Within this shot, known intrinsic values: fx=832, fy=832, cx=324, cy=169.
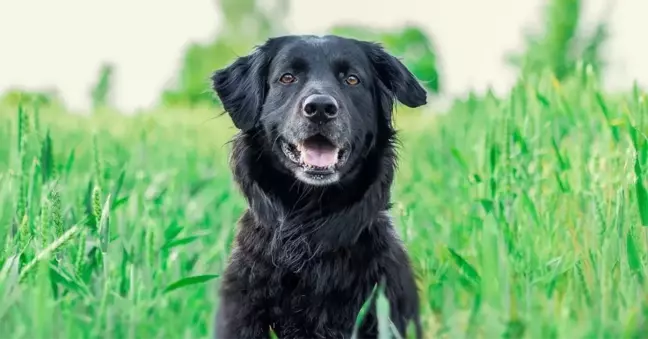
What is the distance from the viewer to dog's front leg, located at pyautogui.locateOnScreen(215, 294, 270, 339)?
2836 mm

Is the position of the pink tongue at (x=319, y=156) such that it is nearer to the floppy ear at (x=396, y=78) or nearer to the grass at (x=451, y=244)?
the grass at (x=451, y=244)

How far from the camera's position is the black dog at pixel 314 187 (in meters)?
2.88

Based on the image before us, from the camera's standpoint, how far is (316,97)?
3.15m

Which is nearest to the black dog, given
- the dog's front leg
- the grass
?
the dog's front leg

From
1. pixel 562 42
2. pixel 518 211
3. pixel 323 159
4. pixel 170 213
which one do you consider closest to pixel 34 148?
pixel 170 213

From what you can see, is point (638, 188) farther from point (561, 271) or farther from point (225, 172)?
point (225, 172)

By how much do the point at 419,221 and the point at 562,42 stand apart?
33869 mm

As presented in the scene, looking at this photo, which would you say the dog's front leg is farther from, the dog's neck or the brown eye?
the brown eye

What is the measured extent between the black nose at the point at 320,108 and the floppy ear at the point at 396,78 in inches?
22.8

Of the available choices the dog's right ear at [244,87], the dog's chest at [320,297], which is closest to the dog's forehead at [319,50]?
the dog's right ear at [244,87]

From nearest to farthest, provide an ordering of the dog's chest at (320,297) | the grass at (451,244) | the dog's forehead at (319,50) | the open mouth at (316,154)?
the grass at (451,244), the dog's chest at (320,297), the open mouth at (316,154), the dog's forehead at (319,50)

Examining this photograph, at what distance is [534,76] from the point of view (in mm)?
6152

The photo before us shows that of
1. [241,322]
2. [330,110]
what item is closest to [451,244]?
[330,110]

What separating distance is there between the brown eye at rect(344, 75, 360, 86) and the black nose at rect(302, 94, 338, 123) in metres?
0.37
